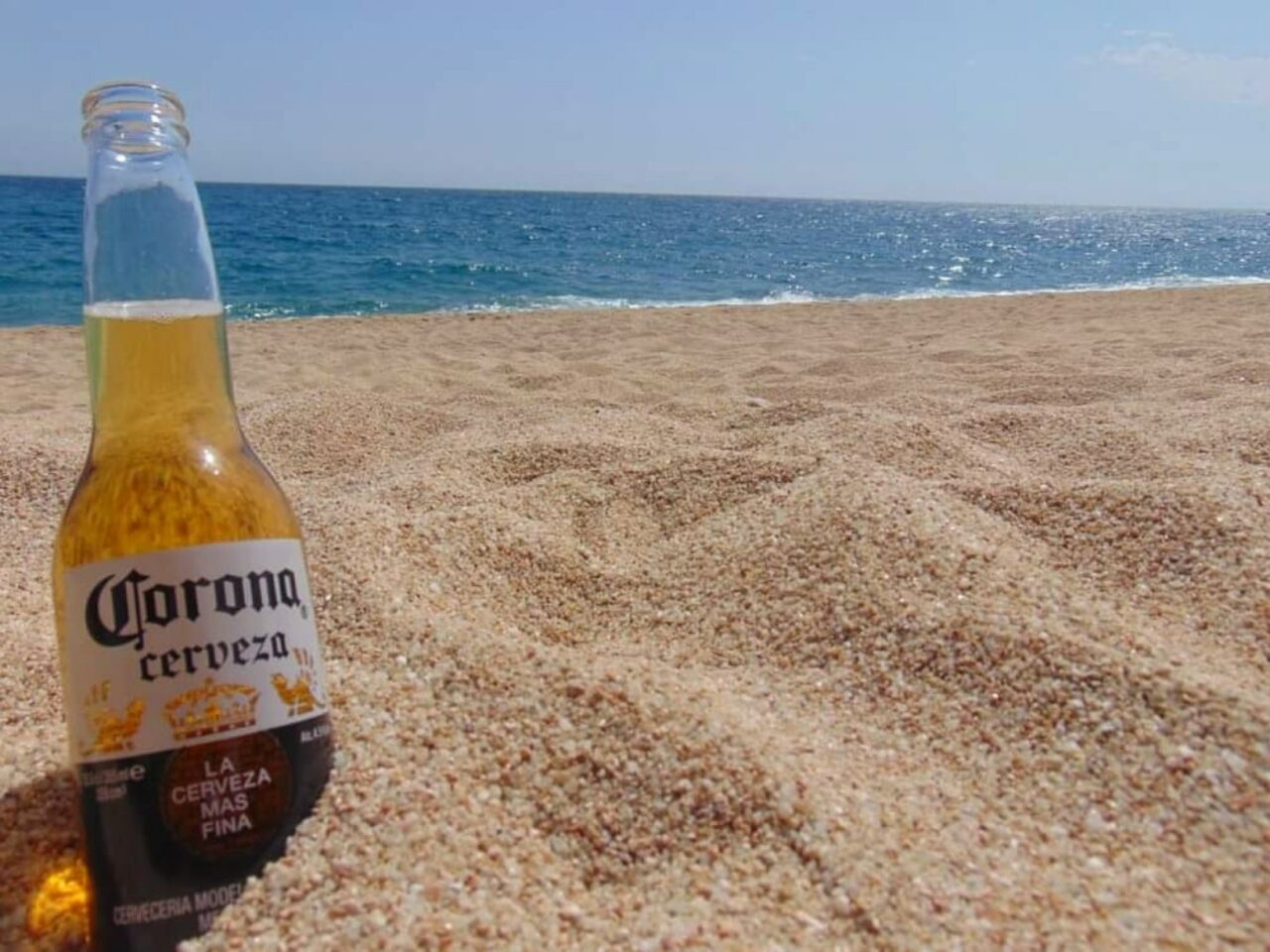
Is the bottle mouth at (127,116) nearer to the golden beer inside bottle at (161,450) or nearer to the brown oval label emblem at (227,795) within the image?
the golden beer inside bottle at (161,450)

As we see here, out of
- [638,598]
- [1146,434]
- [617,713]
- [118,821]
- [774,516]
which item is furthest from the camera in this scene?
[1146,434]

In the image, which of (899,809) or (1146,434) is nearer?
(899,809)

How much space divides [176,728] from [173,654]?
0.07 meters

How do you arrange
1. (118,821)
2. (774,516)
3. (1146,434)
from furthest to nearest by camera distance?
1. (1146,434)
2. (774,516)
3. (118,821)

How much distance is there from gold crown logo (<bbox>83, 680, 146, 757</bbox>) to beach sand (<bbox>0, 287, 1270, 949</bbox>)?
199 millimetres

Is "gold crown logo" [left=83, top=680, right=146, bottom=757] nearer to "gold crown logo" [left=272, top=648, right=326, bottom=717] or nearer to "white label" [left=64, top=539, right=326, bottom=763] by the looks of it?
"white label" [left=64, top=539, right=326, bottom=763]

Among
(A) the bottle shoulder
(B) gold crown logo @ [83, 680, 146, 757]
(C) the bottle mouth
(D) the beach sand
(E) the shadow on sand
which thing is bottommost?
(E) the shadow on sand

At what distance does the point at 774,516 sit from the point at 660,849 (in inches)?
36.6

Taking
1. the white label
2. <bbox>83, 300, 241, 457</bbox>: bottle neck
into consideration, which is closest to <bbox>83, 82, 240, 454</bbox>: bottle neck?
<bbox>83, 300, 241, 457</bbox>: bottle neck

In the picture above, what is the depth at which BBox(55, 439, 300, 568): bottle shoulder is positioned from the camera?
3.30ft

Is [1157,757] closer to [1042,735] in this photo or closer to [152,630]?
[1042,735]

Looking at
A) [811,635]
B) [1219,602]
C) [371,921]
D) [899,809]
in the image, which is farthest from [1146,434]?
[371,921]

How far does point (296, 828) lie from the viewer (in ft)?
3.44

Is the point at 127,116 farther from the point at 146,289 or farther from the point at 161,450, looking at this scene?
the point at 161,450
